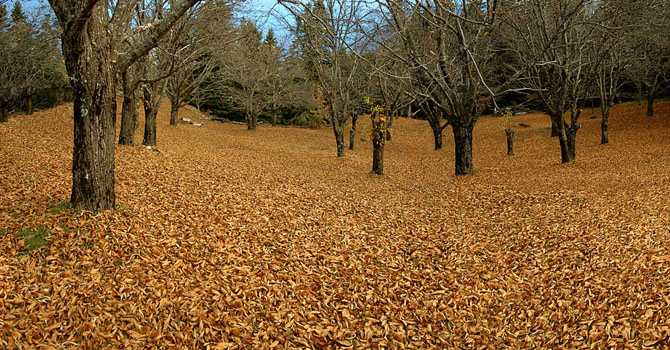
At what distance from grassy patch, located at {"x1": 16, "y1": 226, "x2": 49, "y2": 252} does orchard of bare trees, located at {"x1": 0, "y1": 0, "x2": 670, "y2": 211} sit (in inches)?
22.4

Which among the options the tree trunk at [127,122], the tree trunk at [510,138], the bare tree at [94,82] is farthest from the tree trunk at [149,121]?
the tree trunk at [510,138]

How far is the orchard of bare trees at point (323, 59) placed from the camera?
458cm

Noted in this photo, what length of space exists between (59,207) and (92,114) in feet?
4.26

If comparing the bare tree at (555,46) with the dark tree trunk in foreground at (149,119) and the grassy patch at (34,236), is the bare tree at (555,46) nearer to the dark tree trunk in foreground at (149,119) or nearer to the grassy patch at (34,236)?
the grassy patch at (34,236)

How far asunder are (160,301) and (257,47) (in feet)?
82.8

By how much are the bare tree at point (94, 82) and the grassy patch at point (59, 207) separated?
0.13 meters

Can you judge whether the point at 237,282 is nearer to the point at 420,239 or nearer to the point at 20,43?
the point at 420,239

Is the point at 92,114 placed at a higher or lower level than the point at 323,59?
lower

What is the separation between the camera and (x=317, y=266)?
4730 mm

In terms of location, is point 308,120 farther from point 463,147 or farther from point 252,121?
point 463,147

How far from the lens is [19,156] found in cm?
760

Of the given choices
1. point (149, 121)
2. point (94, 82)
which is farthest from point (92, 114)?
point (149, 121)

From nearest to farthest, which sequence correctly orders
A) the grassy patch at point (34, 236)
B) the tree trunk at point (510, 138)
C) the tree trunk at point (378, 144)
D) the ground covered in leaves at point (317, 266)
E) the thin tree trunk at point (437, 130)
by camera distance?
1. the ground covered in leaves at point (317, 266)
2. the grassy patch at point (34, 236)
3. the tree trunk at point (378, 144)
4. the tree trunk at point (510, 138)
5. the thin tree trunk at point (437, 130)

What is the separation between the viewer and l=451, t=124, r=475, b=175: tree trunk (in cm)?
1115
